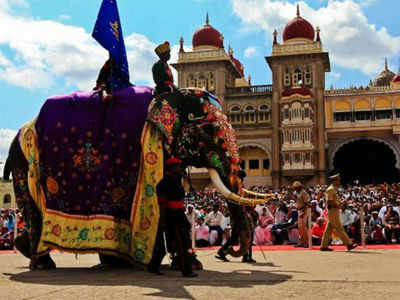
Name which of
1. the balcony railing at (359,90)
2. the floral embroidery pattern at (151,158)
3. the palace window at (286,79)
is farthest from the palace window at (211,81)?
the floral embroidery pattern at (151,158)

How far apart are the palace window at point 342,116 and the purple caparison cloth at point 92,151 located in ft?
117

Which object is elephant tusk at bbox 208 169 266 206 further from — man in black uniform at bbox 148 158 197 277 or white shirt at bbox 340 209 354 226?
white shirt at bbox 340 209 354 226

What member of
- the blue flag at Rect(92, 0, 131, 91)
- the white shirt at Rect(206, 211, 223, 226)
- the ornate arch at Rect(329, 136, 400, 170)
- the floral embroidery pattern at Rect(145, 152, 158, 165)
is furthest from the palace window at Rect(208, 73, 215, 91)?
the floral embroidery pattern at Rect(145, 152, 158, 165)

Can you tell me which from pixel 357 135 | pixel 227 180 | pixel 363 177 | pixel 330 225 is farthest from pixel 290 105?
pixel 227 180

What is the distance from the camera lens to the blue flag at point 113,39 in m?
7.34

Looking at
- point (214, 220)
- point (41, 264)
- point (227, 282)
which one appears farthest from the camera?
point (214, 220)

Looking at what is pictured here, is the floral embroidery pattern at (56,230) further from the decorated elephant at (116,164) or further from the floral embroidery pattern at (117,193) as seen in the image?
the floral embroidery pattern at (117,193)

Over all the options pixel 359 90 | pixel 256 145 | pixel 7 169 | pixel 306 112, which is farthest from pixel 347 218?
pixel 359 90

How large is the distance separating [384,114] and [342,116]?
2.96m

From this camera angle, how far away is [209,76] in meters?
42.6

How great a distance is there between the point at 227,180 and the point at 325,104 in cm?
3585

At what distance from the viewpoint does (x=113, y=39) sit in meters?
7.46

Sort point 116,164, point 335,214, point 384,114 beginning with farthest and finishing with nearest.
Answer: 1. point 384,114
2. point 335,214
3. point 116,164

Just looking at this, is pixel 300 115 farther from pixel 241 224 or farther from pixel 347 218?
pixel 241 224
